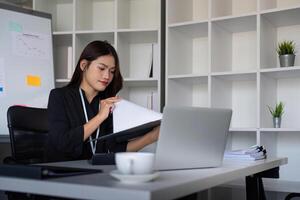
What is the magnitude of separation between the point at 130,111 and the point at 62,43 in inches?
87.6

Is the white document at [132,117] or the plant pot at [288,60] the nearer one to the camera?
the white document at [132,117]

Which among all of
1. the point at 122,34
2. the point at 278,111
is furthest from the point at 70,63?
the point at 278,111

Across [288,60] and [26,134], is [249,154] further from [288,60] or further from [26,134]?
[288,60]

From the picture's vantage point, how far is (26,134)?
2127mm

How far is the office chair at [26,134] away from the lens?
207 cm

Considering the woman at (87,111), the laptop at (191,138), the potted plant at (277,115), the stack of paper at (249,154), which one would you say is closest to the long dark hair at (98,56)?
the woman at (87,111)

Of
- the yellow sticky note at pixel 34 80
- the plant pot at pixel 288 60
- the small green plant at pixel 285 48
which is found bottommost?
the yellow sticky note at pixel 34 80

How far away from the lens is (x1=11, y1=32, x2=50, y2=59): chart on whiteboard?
3.04 metres

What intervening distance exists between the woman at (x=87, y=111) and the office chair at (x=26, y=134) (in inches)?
11.4

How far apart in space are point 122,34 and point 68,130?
1.68 m

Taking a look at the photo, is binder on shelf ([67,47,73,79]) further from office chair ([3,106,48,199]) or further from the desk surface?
the desk surface

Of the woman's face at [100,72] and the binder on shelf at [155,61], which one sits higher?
the binder on shelf at [155,61]

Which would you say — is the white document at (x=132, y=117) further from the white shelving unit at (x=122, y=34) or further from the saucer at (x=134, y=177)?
the white shelving unit at (x=122, y=34)

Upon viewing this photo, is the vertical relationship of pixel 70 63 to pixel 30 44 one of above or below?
below
